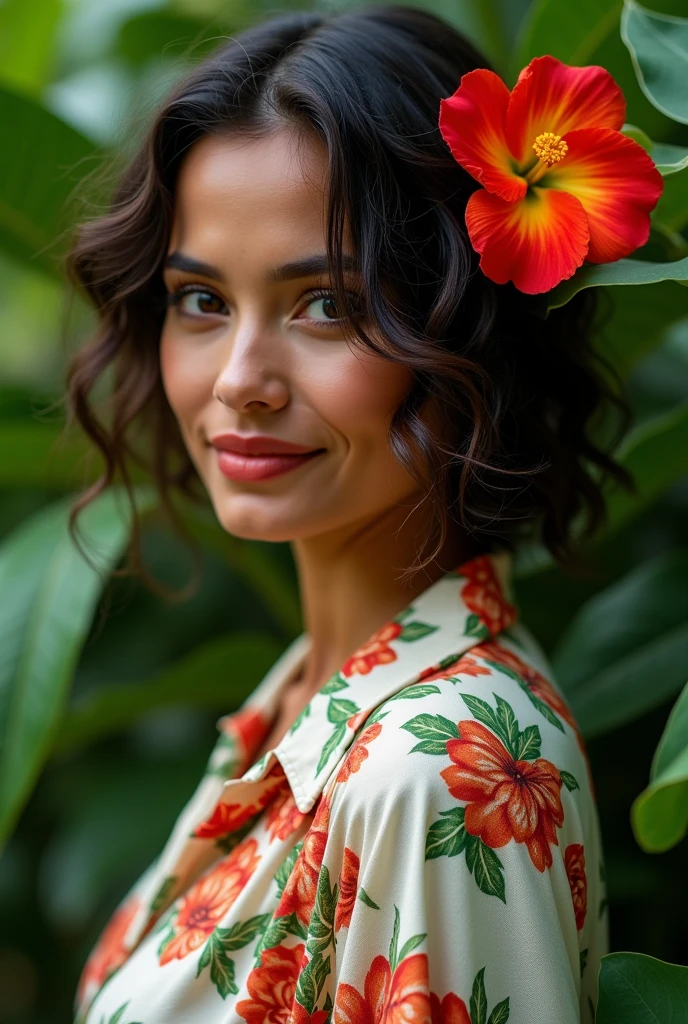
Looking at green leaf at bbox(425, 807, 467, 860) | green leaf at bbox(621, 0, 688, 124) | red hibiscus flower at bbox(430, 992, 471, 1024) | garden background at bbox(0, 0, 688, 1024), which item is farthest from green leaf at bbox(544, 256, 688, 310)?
red hibiscus flower at bbox(430, 992, 471, 1024)

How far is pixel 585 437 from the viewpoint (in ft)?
2.94

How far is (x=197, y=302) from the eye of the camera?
0.82 meters

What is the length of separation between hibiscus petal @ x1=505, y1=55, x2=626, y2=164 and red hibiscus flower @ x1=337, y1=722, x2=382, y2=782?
1.31 ft

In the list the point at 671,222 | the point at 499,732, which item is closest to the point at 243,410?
the point at 499,732

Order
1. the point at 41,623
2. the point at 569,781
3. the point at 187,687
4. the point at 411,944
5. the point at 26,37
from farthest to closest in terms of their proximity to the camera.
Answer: the point at 26,37
the point at 187,687
the point at 41,623
the point at 569,781
the point at 411,944

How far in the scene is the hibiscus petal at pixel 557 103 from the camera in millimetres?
691

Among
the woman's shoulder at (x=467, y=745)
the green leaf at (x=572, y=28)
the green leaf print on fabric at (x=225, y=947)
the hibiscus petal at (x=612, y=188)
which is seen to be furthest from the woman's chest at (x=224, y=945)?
the green leaf at (x=572, y=28)

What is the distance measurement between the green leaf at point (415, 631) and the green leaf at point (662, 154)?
0.36 meters

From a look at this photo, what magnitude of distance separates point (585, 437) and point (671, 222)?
191 mm

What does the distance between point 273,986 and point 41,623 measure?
0.52m

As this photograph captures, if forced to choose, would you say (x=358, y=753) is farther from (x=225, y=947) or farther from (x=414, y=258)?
(x=414, y=258)

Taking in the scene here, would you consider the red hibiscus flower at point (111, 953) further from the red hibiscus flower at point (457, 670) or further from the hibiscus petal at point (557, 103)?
the hibiscus petal at point (557, 103)

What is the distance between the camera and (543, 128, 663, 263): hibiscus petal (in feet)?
2.26

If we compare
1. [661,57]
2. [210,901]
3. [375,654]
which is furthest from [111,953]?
[661,57]
